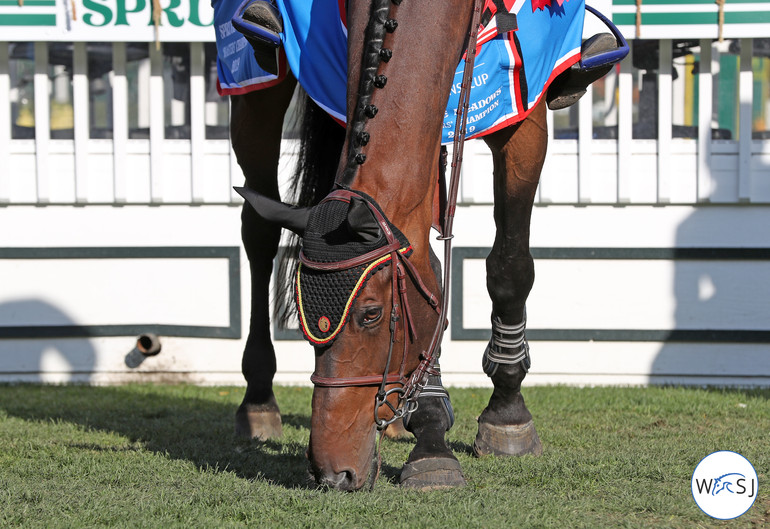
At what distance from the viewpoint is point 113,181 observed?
6754 millimetres

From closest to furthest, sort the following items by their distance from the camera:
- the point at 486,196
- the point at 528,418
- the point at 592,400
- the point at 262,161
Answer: the point at 528,418, the point at 262,161, the point at 592,400, the point at 486,196

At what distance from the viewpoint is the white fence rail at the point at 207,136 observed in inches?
261

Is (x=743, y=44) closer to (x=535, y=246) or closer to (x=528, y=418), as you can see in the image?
(x=535, y=246)

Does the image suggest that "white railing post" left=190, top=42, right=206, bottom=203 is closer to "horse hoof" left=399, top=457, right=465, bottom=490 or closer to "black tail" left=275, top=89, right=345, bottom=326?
"black tail" left=275, top=89, right=345, bottom=326

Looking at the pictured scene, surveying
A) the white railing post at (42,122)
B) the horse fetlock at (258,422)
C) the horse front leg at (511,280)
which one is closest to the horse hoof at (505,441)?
the horse front leg at (511,280)

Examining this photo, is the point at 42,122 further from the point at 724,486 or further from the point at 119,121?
the point at 724,486

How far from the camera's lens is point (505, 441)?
12.5ft

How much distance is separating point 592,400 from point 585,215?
1.60 m

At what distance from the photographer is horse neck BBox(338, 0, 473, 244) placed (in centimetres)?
265

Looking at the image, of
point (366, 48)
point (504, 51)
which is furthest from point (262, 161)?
point (366, 48)

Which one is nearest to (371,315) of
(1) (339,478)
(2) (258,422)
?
(1) (339,478)

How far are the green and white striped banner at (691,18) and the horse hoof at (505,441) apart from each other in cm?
362

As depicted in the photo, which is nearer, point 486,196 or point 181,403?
point 181,403

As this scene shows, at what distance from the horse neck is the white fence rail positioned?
12.5 ft
